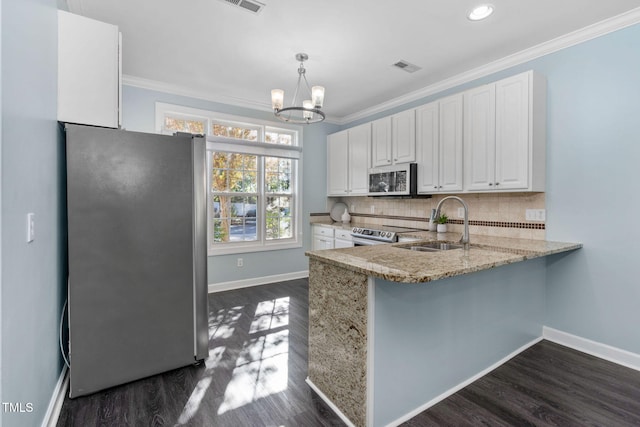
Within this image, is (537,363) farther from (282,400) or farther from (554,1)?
(554,1)

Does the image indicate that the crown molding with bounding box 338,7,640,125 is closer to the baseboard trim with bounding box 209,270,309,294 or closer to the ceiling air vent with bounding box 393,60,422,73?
the ceiling air vent with bounding box 393,60,422,73

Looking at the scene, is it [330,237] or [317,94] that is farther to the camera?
[330,237]

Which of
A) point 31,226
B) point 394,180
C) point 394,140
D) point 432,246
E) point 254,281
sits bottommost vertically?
point 254,281

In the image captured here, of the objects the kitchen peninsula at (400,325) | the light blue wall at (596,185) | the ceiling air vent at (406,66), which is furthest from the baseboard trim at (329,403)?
the ceiling air vent at (406,66)

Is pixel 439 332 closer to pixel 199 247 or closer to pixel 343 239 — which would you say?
pixel 199 247

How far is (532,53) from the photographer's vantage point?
288cm

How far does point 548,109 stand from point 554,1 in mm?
909

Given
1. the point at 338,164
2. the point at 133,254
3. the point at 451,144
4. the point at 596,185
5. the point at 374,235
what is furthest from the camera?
the point at 338,164

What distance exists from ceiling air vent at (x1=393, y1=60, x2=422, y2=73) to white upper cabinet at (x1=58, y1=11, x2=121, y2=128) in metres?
2.53

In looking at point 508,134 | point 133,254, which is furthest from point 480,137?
point 133,254

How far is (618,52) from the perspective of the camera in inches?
95.2

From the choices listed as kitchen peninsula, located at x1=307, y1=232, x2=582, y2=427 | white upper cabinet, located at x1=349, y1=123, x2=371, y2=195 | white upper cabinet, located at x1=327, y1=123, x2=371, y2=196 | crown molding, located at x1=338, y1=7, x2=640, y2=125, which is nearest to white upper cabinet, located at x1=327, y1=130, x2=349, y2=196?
white upper cabinet, located at x1=327, y1=123, x2=371, y2=196

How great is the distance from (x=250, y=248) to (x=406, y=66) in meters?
3.11

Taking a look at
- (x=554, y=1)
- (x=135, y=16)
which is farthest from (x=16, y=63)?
(x=554, y=1)
